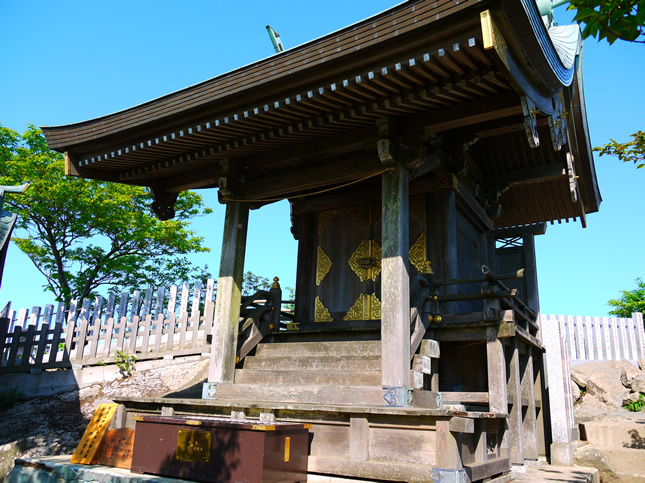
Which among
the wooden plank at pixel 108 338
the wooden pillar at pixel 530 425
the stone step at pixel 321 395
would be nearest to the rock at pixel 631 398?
the wooden pillar at pixel 530 425

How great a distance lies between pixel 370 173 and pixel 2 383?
40.6 feet

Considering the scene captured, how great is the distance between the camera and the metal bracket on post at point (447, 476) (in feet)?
17.5

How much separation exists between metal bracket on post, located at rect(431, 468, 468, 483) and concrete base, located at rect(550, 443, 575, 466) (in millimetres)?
5206

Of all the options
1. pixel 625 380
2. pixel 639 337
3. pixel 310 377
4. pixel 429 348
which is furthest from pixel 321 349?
pixel 639 337

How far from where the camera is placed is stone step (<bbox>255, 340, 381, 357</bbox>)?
767 cm

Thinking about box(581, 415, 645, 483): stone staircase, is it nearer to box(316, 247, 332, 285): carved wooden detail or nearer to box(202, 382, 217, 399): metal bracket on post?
box(316, 247, 332, 285): carved wooden detail

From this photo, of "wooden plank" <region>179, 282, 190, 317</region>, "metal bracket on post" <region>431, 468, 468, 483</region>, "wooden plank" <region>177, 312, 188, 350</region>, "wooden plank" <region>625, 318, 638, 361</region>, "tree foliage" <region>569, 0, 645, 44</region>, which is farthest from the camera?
"wooden plank" <region>625, 318, 638, 361</region>

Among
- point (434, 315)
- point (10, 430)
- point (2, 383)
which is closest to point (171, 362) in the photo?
point (10, 430)

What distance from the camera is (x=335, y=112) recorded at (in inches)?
290

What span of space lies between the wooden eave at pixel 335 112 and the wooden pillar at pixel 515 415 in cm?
343

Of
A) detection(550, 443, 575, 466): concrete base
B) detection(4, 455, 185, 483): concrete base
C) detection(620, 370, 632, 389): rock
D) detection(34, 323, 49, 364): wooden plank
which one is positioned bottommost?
detection(4, 455, 185, 483): concrete base

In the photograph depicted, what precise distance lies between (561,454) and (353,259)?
16.7 ft

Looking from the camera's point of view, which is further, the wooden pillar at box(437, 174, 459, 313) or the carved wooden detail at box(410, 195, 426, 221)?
the carved wooden detail at box(410, 195, 426, 221)

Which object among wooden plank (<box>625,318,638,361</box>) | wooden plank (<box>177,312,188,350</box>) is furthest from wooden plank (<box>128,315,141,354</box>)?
wooden plank (<box>625,318,638,361</box>)
